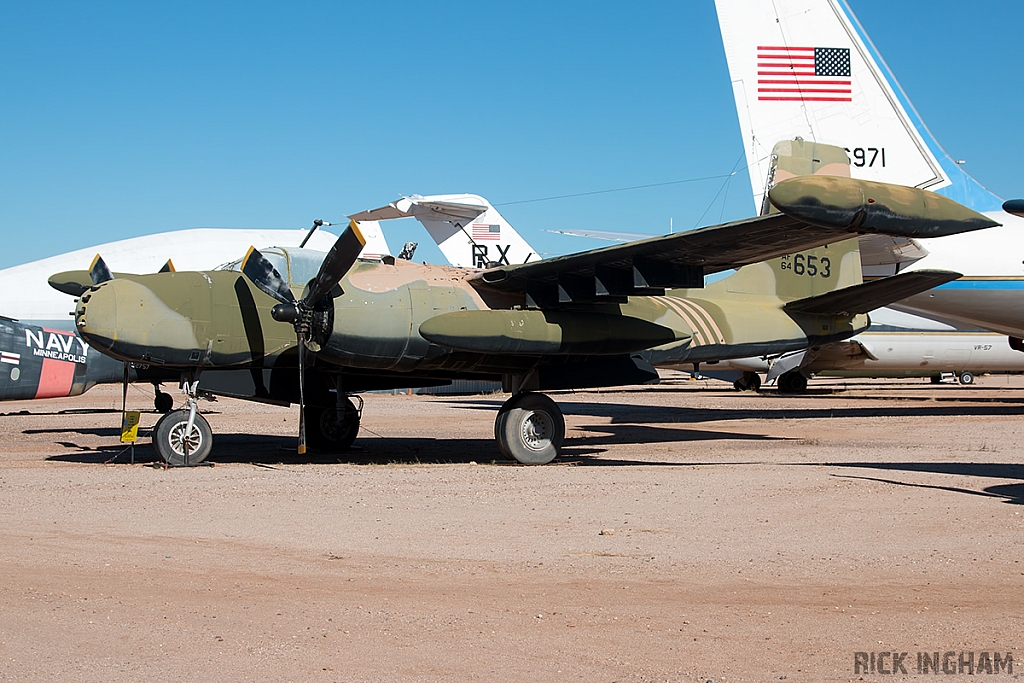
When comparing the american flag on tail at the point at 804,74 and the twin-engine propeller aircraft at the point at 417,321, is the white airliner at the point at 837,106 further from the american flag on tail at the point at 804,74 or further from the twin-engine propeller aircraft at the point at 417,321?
the twin-engine propeller aircraft at the point at 417,321

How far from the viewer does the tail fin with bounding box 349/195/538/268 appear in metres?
41.2

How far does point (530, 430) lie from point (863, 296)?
27.1 feet

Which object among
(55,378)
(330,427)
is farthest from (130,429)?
(55,378)

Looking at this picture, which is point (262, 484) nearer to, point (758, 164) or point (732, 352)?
point (732, 352)

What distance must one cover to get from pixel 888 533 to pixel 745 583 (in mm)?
2240

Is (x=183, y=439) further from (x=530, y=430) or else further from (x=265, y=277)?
(x=530, y=430)

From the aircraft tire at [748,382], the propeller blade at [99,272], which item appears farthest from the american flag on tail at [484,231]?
the propeller blade at [99,272]

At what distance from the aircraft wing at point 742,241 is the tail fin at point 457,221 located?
1019 inches

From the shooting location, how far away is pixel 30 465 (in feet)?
48.0

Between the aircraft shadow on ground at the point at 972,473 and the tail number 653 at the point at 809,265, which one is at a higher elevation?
the tail number 653 at the point at 809,265

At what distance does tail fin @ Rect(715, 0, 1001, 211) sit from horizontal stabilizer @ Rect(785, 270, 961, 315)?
7143 mm

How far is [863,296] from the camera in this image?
19156 millimetres

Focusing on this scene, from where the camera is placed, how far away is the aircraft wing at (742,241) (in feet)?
31.8

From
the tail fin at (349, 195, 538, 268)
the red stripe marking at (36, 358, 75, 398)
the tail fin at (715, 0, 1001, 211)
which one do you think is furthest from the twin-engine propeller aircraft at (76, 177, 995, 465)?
the tail fin at (349, 195, 538, 268)
